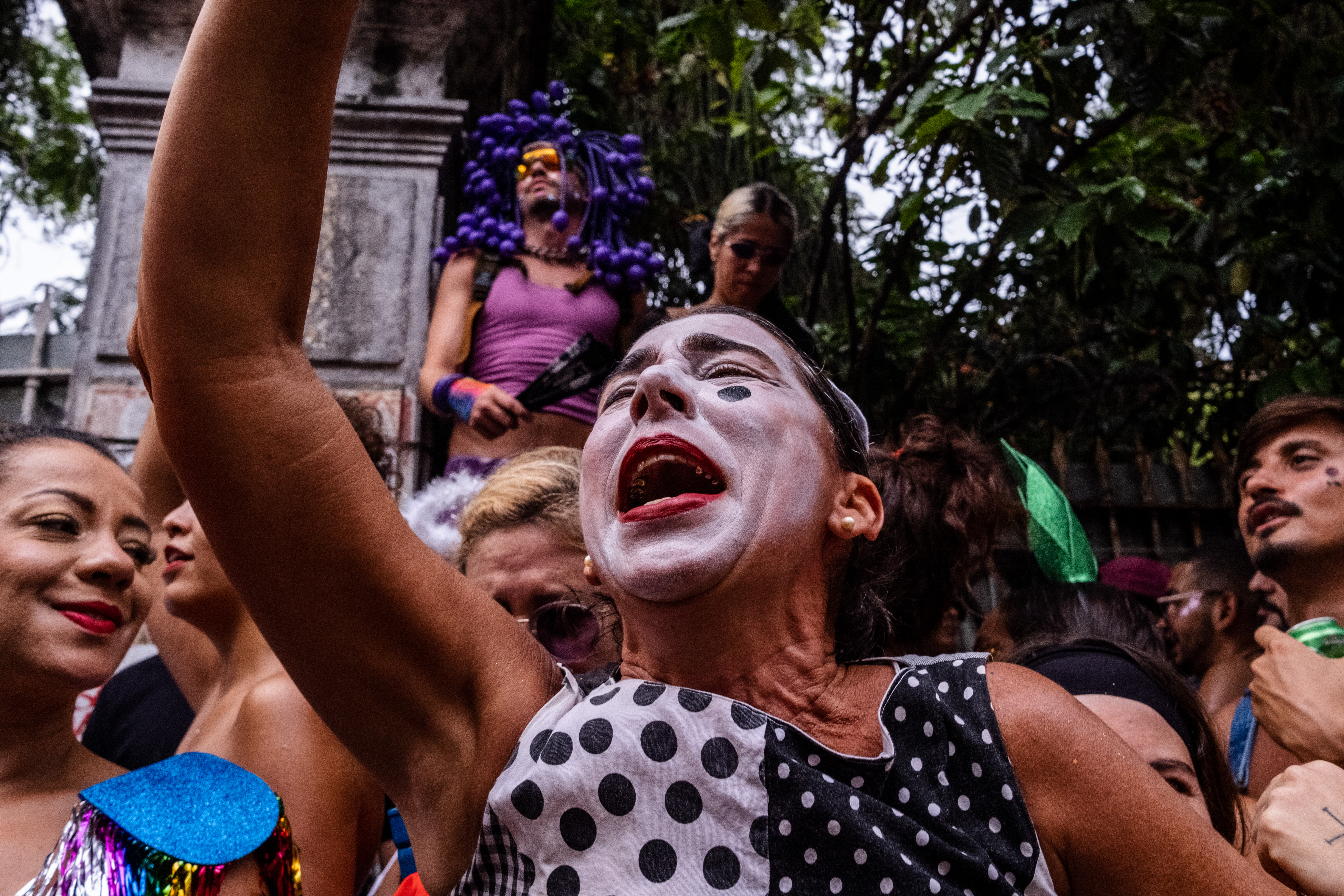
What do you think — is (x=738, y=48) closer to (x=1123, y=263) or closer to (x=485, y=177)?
(x=485, y=177)

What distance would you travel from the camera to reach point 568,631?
219 cm

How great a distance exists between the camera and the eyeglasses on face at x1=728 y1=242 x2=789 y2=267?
3.79 metres

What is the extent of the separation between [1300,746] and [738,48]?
3290 millimetres

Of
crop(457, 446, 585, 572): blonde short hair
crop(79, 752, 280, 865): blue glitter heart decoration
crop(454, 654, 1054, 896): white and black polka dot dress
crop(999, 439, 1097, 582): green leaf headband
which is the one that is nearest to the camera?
crop(454, 654, 1054, 896): white and black polka dot dress

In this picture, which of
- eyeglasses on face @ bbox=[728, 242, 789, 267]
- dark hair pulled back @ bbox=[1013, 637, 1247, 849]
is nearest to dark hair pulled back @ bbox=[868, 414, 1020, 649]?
dark hair pulled back @ bbox=[1013, 637, 1247, 849]

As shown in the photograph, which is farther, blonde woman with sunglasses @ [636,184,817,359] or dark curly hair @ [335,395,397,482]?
blonde woman with sunglasses @ [636,184,817,359]

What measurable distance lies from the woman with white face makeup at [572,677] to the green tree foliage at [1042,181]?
7.61 ft

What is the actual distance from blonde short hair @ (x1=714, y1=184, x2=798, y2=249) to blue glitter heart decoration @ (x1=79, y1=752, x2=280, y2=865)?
2.58 metres

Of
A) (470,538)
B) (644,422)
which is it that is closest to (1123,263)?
(470,538)

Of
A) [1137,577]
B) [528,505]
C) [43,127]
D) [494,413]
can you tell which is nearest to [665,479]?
[528,505]

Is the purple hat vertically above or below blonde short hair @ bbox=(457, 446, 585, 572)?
below

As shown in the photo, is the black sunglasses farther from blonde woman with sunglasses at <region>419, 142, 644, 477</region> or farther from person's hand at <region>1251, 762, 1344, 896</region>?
person's hand at <region>1251, 762, 1344, 896</region>

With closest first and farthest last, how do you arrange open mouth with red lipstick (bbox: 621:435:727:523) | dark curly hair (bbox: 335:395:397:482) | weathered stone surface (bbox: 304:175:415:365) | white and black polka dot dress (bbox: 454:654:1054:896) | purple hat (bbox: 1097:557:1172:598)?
white and black polka dot dress (bbox: 454:654:1054:896), open mouth with red lipstick (bbox: 621:435:727:523), dark curly hair (bbox: 335:395:397:482), weathered stone surface (bbox: 304:175:415:365), purple hat (bbox: 1097:557:1172:598)

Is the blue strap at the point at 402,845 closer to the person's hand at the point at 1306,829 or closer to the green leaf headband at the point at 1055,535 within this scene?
the person's hand at the point at 1306,829
